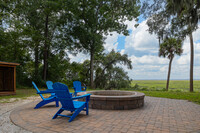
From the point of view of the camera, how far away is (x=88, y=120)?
12.4 ft

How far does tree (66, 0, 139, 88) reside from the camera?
1520 cm

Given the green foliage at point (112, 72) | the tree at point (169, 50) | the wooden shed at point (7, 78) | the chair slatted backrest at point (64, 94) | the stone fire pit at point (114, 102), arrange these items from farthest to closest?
the tree at point (169, 50) → the green foliage at point (112, 72) → the wooden shed at point (7, 78) → the stone fire pit at point (114, 102) → the chair slatted backrest at point (64, 94)

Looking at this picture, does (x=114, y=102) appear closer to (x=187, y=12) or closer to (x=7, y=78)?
(x=187, y=12)

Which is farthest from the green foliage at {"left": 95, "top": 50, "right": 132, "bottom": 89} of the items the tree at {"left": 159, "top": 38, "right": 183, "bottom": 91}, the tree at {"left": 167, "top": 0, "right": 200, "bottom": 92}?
the tree at {"left": 167, "top": 0, "right": 200, "bottom": 92}

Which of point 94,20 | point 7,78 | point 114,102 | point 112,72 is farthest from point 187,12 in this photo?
point 7,78

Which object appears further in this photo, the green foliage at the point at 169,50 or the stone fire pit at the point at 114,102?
the green foliage at the point at 169,50

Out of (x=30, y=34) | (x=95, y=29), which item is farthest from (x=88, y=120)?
(x=30, y=34)

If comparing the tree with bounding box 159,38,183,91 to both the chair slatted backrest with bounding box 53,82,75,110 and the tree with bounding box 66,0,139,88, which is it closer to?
the tree with bounding box 66,0,139,88

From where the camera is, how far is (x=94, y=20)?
15.6m

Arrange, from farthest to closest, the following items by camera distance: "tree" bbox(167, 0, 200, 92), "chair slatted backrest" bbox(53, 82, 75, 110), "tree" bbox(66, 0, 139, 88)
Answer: "tree" bbox(66, 0, 139, 88)
"tree" bbox(167, 0, 200, 92)
"chair slatted backrest" bbox(53, 82, 75, 110)

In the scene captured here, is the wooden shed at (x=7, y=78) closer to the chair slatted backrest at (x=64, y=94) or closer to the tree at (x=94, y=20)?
the tree at (x=94, y=20)

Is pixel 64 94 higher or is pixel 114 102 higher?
pixel 64 94

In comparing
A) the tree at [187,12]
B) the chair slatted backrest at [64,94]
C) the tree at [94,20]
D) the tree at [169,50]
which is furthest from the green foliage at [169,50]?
the chair slatted backrest at [64,94]

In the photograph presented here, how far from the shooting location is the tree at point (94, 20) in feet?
49.9
